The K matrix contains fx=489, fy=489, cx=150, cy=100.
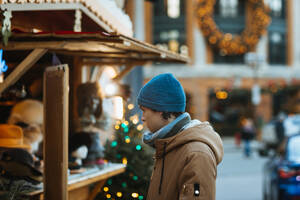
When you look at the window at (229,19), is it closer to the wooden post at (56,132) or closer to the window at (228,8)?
the window at (228,8)

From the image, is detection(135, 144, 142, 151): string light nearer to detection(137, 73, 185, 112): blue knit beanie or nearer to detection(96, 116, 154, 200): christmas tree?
detection(96, 116, 154, 200): christmas tree

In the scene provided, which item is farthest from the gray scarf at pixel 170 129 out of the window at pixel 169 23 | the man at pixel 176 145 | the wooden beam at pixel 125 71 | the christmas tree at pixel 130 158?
the window at pixel 169 23

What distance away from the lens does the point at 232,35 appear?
32.0 m

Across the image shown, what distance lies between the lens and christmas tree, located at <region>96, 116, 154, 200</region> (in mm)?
6336

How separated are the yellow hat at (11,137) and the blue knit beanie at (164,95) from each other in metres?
2.34

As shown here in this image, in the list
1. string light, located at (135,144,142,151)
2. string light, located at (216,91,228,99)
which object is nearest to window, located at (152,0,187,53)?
string light, located at (216,91,228,99)

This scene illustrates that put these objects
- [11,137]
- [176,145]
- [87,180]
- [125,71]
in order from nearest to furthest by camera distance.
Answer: [176,145]
[11,137]
[87,180]
[125,71]

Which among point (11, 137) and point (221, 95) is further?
point (221, 95)

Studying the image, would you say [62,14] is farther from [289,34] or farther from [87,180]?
[289,34]

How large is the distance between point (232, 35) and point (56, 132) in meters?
29.1

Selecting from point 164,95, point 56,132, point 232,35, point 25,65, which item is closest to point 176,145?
point 164,95

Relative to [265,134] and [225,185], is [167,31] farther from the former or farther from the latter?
[225,185]

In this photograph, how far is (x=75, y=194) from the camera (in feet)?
18.5

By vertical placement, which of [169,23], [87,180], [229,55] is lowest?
[87,180]
